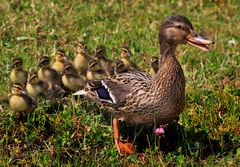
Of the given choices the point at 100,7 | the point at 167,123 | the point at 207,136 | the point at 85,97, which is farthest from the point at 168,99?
the point at 100,7

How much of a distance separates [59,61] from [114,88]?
4.65 ft

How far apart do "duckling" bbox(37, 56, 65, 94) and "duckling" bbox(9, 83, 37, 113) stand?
707 mm

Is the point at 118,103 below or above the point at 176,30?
below

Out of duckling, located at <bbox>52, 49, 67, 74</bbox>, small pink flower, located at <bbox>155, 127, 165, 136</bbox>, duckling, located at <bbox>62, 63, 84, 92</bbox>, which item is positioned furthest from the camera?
duckling, located at <bbox>52, 49, 67, 74</bbox>

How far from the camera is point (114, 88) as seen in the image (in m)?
5.59

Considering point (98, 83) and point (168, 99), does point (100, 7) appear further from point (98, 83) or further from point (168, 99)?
point (168, 99)

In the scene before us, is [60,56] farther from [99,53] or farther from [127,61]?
[127,61]

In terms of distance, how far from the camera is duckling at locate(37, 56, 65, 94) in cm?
641

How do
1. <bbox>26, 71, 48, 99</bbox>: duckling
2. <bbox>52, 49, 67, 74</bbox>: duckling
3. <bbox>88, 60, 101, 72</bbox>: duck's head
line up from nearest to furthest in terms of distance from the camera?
1. <bbox>26, 71, 48, 99</bbox>: duckling
2. <bbox>88, 60, 101, 72</bbox>: duck's head
3. <bbox>52, 49, 67, 74</bbox>: duckling

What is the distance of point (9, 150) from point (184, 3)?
17.0ft

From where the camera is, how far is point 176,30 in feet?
17.2

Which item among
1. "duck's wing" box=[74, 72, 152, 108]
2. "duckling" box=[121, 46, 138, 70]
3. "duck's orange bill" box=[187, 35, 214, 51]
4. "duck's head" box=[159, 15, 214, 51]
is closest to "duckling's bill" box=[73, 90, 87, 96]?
"duck's wing" box=[74, 72, 152, 108]

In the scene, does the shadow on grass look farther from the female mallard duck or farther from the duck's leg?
the female mallard duck

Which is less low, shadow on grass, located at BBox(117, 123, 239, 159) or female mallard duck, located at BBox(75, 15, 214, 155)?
female mallard duck, located at BBox(75, 15, 214, 155)
